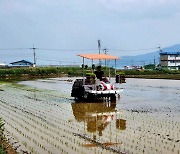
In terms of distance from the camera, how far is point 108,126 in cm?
1043

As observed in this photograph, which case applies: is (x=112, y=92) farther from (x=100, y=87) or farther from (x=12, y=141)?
(x=12, y=141)

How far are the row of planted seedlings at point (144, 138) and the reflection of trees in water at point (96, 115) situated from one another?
43cm

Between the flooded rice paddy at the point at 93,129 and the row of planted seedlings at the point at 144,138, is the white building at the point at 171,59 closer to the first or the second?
the flooded rice paddy at the point at 93,129

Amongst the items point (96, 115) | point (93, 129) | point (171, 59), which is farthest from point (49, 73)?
point (93, 129)

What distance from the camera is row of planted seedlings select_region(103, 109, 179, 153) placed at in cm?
748

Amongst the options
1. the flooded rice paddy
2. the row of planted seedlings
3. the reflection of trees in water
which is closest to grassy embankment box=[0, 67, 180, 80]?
the reflection of trees in water

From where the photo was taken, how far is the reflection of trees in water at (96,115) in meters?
10.4

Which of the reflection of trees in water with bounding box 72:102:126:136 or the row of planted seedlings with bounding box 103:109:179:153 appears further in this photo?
the reflection of trees in water with bounding box 72:102:126:136

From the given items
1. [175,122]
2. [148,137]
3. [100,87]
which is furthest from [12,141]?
[100,87]

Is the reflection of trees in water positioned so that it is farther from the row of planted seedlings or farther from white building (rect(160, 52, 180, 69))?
white building (rect(160, 52, 180, 69))

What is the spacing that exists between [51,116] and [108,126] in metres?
3.11

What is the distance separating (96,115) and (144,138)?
4.46 metres

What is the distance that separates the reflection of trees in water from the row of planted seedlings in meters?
0.43

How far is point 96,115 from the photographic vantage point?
12836 mm
